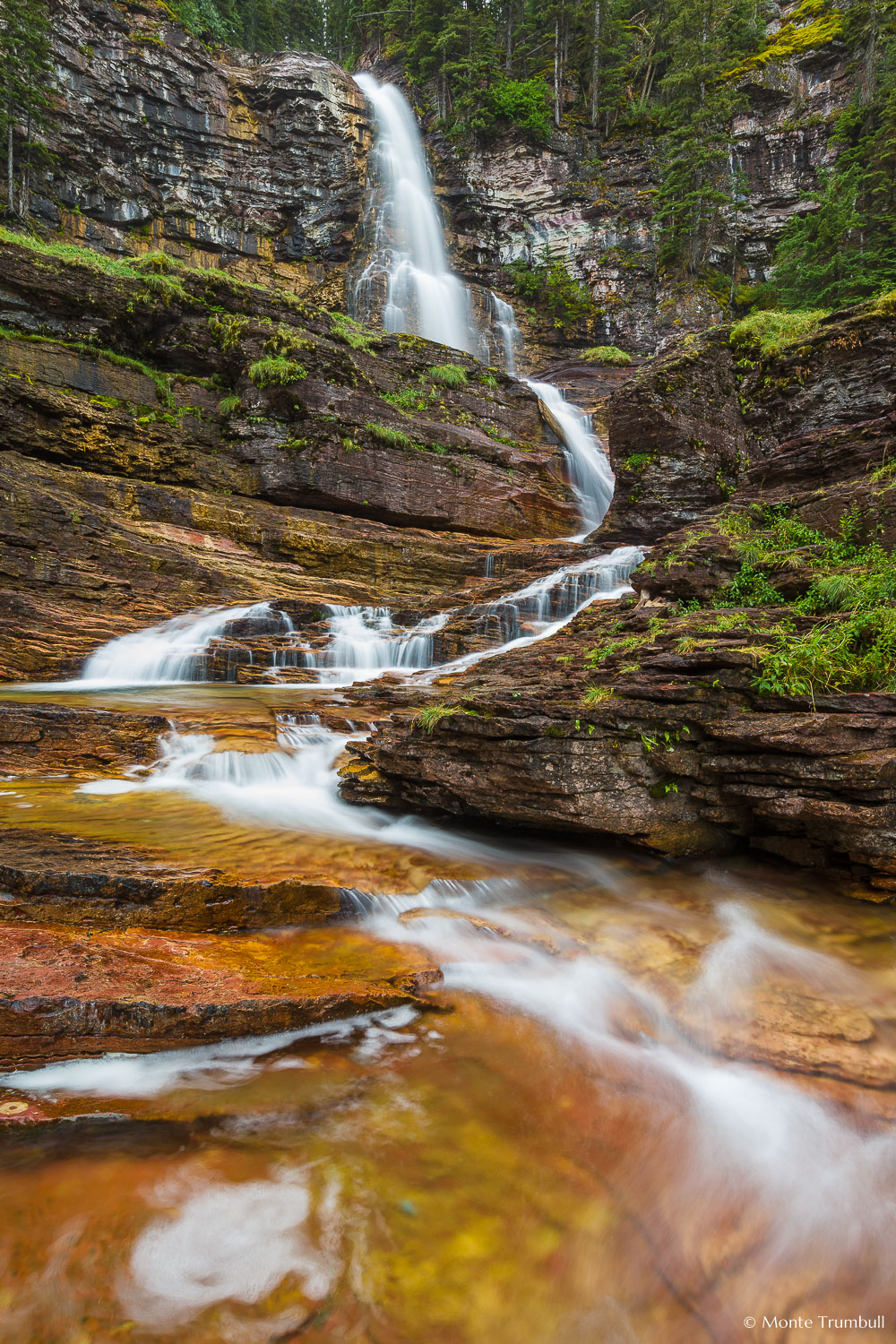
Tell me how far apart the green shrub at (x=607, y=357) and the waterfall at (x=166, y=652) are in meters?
19.7

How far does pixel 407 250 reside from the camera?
987 inches

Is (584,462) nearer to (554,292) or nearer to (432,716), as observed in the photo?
(554,292)

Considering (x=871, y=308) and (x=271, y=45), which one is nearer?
(x=871, y=308)

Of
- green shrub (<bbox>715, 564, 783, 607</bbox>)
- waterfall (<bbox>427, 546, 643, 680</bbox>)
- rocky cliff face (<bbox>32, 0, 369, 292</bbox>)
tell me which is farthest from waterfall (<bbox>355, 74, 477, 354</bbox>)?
green shrub (<bbox>715, 564, 783, 607</bbox>)

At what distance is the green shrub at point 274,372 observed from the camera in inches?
569

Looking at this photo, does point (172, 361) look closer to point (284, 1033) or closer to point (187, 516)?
point (187, 516)

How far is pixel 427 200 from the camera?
88.8ft

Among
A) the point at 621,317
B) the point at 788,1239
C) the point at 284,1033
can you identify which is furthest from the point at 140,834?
the point at 621,317

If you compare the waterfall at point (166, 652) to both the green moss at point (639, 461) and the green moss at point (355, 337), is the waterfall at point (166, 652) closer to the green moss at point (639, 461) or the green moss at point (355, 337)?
the green moss at point (639, 461)

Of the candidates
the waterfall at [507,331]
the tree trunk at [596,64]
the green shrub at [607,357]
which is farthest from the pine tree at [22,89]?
the tree trunk at [596,64]

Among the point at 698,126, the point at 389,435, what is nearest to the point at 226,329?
the point at 389,435

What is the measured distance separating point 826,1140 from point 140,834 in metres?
4.41

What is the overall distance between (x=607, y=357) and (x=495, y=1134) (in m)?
26.4

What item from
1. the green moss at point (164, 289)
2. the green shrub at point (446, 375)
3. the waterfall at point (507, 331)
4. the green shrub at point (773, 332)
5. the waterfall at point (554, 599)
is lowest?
the waterfall at point (554, 599)
